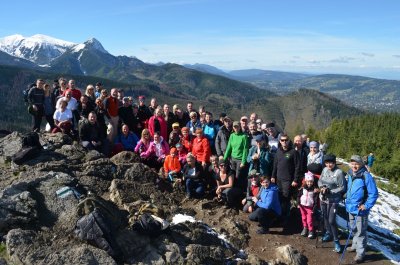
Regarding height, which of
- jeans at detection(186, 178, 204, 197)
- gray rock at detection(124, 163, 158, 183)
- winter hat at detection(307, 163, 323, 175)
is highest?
winter hat at detection(307, 163, 323, 175)

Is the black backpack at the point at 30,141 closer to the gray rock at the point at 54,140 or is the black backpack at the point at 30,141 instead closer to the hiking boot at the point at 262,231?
the gray rock at the point at 54,140

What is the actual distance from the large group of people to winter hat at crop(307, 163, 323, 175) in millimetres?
34

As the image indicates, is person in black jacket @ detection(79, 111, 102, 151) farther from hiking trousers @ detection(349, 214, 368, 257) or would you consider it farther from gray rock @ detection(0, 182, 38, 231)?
hiking trousers @ detection(349, 214, 368, 257)

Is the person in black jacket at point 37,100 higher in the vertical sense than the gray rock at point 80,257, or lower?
higher

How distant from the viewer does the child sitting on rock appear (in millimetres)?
12641

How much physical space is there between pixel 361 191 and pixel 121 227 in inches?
295

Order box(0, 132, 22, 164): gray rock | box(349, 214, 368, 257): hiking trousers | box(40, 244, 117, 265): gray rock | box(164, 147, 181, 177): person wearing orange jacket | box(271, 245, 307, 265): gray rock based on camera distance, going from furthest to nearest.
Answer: box(0, 132, 22, 164): gray rock → box(164, 147, 181, 177): person wearing orange jacket → box(349, 214, 368, 257): hiking trousers → box(271, 245, 307, 265): gray rock → box(40, 244, 117, 265): gray rock

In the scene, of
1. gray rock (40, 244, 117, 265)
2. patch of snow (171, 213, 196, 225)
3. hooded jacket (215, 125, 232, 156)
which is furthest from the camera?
hooded jacket (215, 125, 232, 156)

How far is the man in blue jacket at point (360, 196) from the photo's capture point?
11.3m

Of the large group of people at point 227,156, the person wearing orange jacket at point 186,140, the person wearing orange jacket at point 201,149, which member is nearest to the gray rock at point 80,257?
the large group of people at point 227,156

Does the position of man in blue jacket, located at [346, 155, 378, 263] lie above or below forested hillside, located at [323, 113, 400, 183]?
above

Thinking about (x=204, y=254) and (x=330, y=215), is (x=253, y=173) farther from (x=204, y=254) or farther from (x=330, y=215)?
(x=204, y=254)

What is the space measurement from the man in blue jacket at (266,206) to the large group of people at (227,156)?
0.04 metres

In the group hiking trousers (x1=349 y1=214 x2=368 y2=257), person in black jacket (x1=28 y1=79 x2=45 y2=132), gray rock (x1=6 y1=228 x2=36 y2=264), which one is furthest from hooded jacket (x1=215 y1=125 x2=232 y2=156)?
person in black jacket (x1=28 y1=79 x2=45 y2=132)
